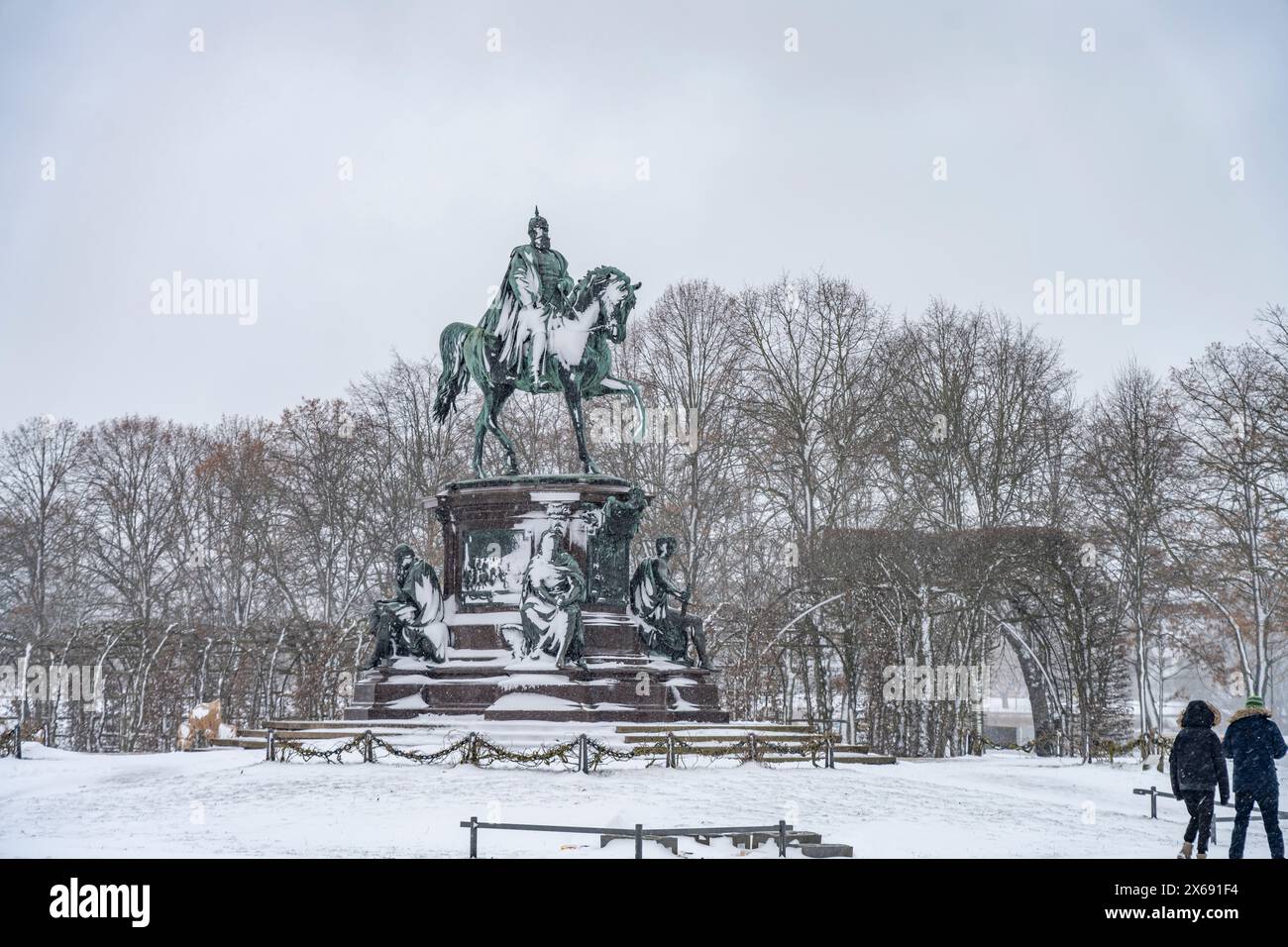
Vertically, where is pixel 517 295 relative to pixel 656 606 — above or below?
above

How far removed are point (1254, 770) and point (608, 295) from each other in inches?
498

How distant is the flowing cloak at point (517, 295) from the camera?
70.7ft

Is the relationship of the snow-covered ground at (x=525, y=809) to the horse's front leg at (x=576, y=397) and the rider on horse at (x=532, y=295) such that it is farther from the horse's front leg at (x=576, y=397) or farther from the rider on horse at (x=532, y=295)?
the rider on horse at (x=532, y=295)

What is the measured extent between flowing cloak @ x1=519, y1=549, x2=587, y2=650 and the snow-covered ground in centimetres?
276

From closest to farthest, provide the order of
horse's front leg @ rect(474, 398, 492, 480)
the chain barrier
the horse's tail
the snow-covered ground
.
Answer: the snow-covered ground → the chain barrier → horse's front leg @ rect(474, 398, 492, 480) → the horse's tail

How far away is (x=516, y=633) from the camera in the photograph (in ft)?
64.4

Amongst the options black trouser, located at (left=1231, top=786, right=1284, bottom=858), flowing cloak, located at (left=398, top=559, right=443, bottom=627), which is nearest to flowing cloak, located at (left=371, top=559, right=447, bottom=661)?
flowing cloak, located at (left=398, top=559, right=443, bottom=627)

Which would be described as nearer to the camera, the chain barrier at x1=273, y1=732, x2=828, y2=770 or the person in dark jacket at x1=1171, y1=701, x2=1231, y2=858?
the person in dark jacket at x1=1171, y1=701, x2=1231, y2=858

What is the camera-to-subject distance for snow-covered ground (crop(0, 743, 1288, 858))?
1102cm

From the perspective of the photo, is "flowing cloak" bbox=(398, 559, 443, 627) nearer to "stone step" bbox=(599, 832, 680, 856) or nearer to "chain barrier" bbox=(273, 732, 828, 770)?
"chain barrier" bbox=(273, 732, 828, 770)

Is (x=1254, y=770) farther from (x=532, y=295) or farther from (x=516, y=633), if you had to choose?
(x=532, y=295)

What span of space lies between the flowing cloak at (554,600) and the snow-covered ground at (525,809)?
2.76 m

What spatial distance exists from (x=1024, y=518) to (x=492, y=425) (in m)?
21.3

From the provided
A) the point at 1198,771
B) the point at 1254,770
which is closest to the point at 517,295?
the point at 1198,771
